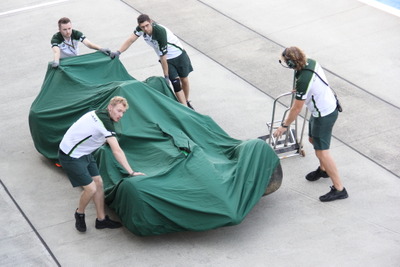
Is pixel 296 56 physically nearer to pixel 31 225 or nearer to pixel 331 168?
pixel 331 168

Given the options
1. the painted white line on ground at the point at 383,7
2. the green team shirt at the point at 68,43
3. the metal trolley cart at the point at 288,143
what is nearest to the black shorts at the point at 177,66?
the green team shirt at the point at 68,43

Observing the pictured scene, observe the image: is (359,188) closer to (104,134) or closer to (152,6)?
(104,134)

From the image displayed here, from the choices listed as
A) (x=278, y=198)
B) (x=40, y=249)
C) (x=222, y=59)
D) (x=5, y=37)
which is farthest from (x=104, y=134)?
(x=5, y=37)

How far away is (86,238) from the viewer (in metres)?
7.46

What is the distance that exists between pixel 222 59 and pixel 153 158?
413cm

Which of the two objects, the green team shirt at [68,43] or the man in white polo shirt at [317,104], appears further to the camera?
the green team shirt at [68,43]

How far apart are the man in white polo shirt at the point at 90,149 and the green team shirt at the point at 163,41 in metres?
2.54

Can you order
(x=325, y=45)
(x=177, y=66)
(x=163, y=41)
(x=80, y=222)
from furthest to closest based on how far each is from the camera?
(x=325, y=45), (x=177, y=66), (x=163, y=41), (x=80, y=222)

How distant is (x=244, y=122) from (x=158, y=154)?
220 cm

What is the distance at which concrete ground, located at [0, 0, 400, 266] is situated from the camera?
7.18 meters

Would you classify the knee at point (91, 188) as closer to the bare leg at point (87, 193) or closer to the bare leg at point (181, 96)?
the bare leg at point (87, 193)

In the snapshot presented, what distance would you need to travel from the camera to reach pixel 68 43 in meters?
9.53

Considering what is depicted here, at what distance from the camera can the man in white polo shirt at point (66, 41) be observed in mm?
9289

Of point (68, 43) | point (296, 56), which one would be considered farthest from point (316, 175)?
point (68, 43)
